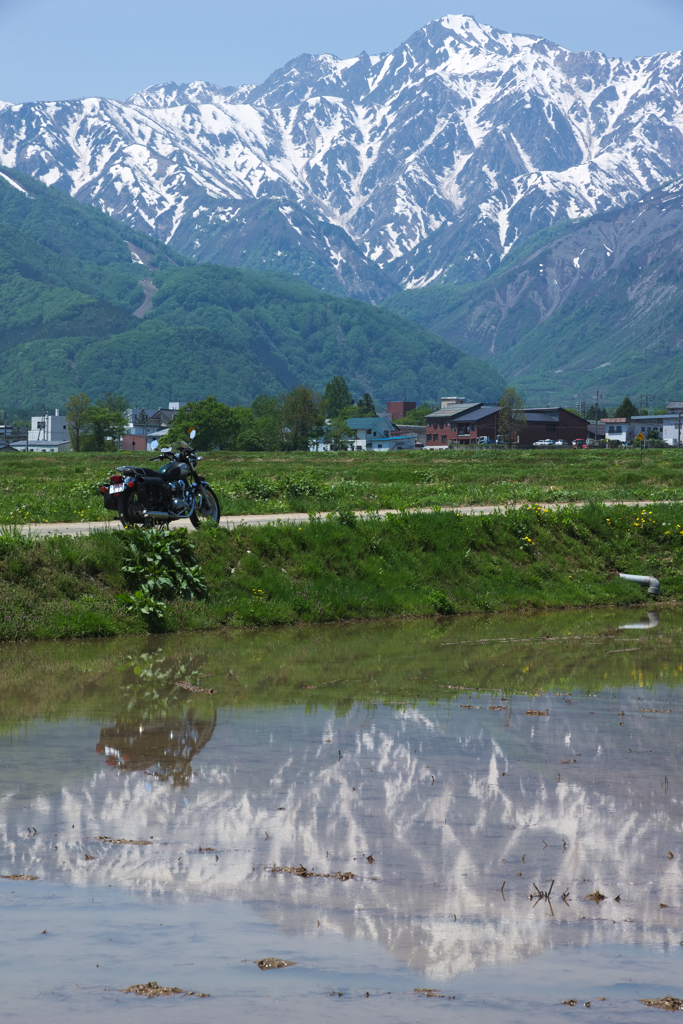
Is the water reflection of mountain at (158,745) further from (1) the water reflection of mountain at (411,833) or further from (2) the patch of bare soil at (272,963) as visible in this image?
(2) the patch of bare soil at (272,963)

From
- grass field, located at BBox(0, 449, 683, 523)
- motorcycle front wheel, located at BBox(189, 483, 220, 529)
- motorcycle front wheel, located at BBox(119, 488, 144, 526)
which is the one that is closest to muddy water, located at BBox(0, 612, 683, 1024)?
motorcycle front wheel, located at BBox(119, 488, 144, 526)

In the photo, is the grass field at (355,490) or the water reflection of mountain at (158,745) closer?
the water reflection of mountain at (158,745)

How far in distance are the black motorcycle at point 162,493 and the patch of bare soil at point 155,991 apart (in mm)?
16039

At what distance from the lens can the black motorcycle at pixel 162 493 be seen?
71.7 ft

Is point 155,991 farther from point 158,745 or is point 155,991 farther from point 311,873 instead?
point 158,745

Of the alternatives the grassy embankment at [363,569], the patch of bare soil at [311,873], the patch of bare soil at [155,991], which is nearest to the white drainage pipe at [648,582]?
the grassy embankment at [363,569]

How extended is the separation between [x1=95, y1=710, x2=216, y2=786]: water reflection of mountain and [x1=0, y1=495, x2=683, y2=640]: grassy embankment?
→ 257 inches

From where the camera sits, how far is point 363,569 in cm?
2236

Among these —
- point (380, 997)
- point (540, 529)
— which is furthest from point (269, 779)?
point (540, 529)

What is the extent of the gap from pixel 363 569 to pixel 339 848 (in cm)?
1463

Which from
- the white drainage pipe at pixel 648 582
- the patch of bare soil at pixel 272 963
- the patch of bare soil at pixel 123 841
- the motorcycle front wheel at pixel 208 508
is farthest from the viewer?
the white drainage pipe at pixel 648 582

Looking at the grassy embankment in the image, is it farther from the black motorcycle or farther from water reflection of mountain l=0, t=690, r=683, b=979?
water reflection of mountain l=0, t=690, r=683, b=979

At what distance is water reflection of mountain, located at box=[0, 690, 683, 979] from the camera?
6.65m

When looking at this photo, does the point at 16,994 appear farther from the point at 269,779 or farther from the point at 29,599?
the point at 29,599
